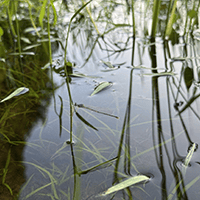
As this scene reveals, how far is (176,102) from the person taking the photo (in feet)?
3.35

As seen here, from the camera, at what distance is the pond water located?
0.68 m

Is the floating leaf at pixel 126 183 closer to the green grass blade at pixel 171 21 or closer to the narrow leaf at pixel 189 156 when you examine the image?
the narrow leaf at pixel 189 156

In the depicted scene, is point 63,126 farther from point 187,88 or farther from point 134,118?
point 187,88

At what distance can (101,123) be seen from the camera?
0.92 m

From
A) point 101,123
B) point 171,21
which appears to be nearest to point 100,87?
point 101,123

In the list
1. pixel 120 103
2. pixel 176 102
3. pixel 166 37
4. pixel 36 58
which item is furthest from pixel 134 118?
pixel 166 37

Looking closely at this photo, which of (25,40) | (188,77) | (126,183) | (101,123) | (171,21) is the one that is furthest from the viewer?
(25,40)

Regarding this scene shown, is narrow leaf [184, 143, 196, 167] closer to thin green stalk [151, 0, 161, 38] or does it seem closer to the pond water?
the pond water

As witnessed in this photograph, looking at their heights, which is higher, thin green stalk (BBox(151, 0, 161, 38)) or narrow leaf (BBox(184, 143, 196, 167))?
thin green stalk (BBox(151, 0, 161, 38))

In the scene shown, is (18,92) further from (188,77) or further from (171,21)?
(171,21)

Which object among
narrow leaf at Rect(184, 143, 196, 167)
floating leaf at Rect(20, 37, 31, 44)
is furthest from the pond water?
floating leaf at Rect(20, 37, 31, 44)

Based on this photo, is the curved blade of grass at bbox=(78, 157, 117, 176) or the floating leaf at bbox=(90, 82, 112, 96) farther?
the floating leaf at bbox=(90, 82, 112, 96)

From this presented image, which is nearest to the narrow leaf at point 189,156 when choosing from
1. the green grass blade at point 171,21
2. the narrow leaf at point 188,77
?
the narrow leaf at point 188,77

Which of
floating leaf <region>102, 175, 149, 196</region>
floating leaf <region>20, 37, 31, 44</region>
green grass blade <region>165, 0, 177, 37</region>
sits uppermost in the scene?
green grass blade <region>165, 0, 177, 37</region>
